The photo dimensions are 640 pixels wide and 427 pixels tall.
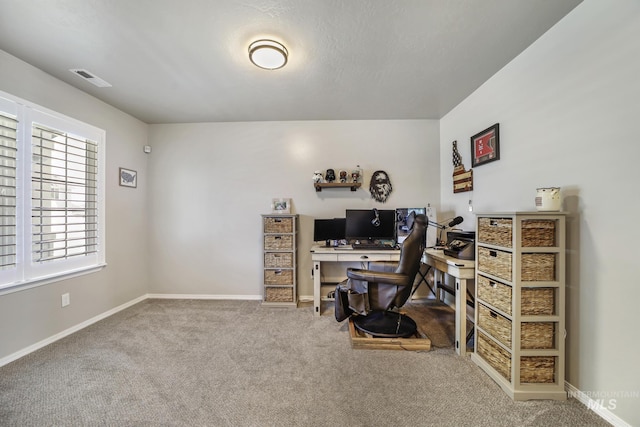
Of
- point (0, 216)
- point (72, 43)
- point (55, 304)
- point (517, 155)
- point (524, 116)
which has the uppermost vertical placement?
point (72, 43)

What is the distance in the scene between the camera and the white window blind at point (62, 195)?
2.22 meters

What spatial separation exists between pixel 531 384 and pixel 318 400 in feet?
4.80

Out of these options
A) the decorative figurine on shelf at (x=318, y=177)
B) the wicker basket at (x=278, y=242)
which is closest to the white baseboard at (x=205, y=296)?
the wicker basket at (x=278, y=242)

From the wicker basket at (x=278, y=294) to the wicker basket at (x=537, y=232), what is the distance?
2574 millimetres

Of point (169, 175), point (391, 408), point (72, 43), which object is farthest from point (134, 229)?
point (391, 408)

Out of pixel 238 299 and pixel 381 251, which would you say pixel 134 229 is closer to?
pixel 238 299

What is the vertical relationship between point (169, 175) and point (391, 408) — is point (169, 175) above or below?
above

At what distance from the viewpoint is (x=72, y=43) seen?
186cm

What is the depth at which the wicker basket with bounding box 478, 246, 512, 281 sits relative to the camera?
1.66 m

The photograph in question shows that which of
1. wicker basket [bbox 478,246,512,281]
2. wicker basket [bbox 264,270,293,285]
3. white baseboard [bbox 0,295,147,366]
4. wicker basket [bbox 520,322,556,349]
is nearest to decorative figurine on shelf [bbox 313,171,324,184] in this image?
wicker basket [bbox 264,270,293,285]

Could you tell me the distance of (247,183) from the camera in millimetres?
3518

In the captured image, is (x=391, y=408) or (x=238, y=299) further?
(x=238, y=299)

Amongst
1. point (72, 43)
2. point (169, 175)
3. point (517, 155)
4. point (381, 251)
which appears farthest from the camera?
point (169, 175)

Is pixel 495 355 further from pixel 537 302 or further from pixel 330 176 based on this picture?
pixel 330 176
